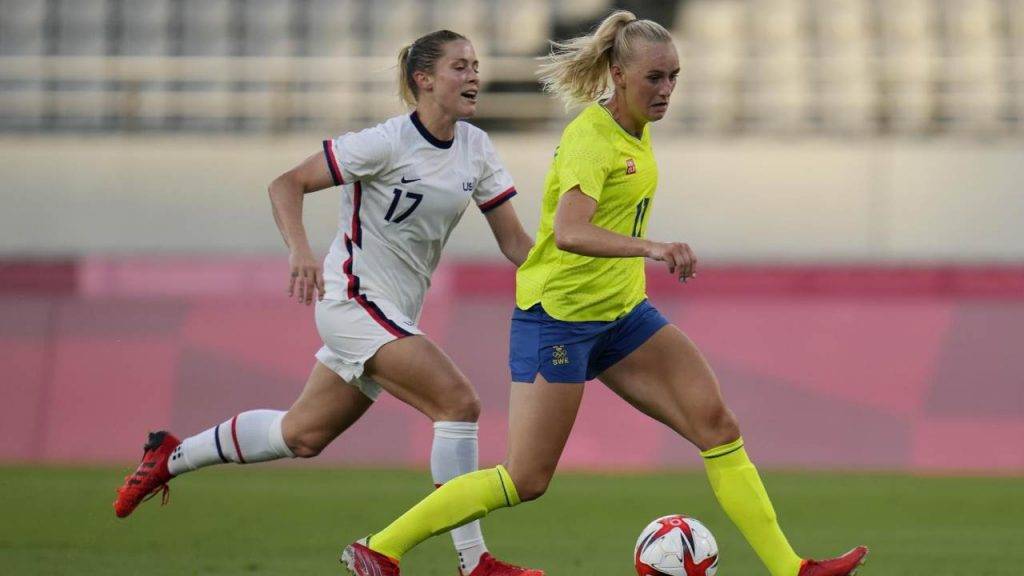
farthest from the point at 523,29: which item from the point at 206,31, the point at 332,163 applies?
the point at 332,163

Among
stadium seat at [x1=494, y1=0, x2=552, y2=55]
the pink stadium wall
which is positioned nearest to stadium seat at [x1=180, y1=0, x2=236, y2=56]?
stadium seat at [x1=494, y1=0, x2=552, y2=55]

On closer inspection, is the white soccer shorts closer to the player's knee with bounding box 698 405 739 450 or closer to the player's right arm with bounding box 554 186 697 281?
the player's right arm with bounding box 554 186 697 281

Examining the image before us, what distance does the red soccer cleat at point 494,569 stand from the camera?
5672mm

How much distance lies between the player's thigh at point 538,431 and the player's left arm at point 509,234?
85cm

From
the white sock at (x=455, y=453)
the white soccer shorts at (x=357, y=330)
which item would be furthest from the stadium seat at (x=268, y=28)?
the white sock at (x=455, y=453)

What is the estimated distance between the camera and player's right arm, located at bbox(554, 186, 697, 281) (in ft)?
16.0

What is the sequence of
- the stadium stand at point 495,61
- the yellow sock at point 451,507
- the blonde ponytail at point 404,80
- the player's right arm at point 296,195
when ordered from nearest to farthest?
the yellow sock at point 451,507 → the player's right arm at point 296,195 → the blonde ponytail at point 404,80 → the stadium stand at point 495,61

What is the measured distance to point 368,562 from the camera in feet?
17.8

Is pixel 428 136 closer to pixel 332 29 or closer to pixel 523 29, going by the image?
pixel 523 29

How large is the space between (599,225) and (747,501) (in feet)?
3.49

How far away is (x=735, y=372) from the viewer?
11.4 m

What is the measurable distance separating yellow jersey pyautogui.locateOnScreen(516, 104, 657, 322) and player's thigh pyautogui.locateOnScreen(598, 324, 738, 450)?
6.9 inches

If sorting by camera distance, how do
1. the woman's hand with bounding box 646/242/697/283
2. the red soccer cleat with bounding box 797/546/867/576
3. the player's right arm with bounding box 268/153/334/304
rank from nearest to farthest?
the woman's hand with bounding box 646/242/697/283 < the red soccer cleat with bounding box 797/546/867/576 < the player's right arm with bounding box 268/153/334/304

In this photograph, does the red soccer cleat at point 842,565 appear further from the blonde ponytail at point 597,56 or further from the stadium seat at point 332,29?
the stadium seat at point 332,29
